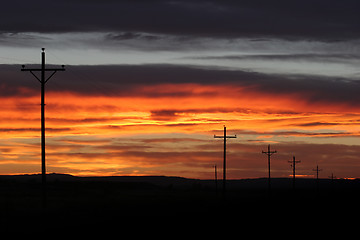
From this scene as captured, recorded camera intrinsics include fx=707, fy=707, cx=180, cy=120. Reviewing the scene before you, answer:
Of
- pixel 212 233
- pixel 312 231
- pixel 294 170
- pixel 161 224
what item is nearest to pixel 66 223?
pixel 161 224

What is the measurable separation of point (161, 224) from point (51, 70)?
1529cm

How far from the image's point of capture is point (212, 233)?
2588 centimetres

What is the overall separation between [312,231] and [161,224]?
285 inches

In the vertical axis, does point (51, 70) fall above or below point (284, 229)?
above

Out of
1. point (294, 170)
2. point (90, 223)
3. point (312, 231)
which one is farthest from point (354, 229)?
point (294, 170)

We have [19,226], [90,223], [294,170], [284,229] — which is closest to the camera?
[284,229]

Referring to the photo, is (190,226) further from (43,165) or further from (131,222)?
(43,165)

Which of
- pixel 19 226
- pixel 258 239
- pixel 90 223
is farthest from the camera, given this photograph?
pixel 90 223

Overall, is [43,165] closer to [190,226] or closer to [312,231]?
[190,226]

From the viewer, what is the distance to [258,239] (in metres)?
23.4

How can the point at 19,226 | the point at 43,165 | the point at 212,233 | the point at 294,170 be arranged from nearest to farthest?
the point at 212,233 < the point at 19,226 < the point at 43,165 < the point at 294,170

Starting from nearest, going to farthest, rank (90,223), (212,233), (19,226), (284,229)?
(212,233), (284,229), (19,226), (90,223)

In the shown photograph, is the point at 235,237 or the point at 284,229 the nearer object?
the point at 235,237

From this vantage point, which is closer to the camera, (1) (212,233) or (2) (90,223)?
(1) (212,233)
